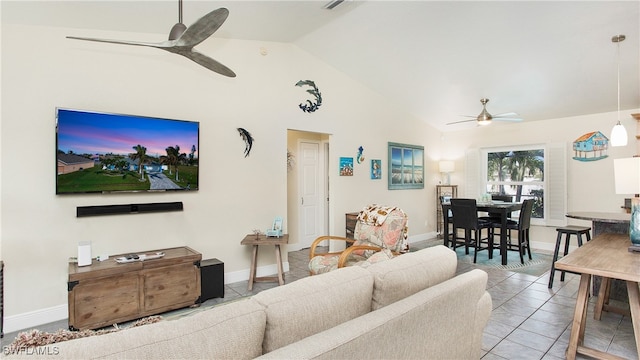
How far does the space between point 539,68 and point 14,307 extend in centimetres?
610

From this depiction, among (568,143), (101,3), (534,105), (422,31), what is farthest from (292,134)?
(568,143)

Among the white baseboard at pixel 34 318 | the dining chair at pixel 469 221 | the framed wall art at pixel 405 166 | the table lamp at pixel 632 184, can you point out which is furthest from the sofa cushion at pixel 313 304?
the framed wall art at pixel 405 166

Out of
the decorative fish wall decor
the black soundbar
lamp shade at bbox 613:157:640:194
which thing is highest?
the decorative fish wall decor

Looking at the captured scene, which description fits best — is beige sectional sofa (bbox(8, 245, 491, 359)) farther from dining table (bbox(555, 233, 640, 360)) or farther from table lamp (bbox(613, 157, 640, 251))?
table lamp (bbox(613, 157, 640, 251))

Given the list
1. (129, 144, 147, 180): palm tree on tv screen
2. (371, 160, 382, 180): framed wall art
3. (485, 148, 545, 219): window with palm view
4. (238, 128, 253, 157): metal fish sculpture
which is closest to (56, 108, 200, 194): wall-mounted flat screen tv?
(129, 144, 147, 180): palm tree on tv screen

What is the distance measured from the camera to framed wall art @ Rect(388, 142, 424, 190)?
602 cm

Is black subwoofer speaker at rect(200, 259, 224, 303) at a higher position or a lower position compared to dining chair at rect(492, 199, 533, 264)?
lower

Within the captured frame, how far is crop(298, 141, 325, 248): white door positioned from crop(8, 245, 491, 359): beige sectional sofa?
4103mm

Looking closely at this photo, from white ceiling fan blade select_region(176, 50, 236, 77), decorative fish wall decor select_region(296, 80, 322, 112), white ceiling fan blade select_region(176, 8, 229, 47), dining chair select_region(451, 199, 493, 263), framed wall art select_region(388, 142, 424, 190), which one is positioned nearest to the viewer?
white ceiling fan blade select_region(176, 8, 229, 47)

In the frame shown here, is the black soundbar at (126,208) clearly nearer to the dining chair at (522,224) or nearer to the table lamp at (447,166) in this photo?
the dining chair at (522,224)

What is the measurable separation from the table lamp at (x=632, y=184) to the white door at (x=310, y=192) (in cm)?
423

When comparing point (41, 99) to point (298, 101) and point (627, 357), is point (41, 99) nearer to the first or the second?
point (298, 101)

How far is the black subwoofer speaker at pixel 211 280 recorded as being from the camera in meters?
3.33

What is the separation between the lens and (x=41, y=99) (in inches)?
112
